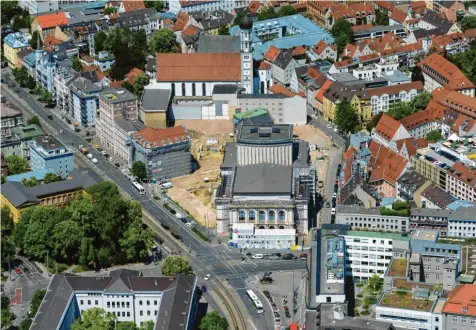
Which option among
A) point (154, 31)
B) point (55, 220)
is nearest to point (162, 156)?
point (55, 220)

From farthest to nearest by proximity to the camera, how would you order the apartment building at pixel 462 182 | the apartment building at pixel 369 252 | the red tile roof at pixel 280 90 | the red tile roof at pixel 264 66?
the red tile roof at pixel 264 66 → the red tile roof at pixel 280 90 → the apartment building at pixel 462 182 → the apartment building at pixel 369 252

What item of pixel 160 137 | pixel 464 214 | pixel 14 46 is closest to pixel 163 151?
pixel 160 137

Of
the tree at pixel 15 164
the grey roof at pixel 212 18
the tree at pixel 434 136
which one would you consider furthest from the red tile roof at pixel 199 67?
the tree at pixel 434 136

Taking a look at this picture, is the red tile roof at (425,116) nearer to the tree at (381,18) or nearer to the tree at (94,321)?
the tree at (381,18)

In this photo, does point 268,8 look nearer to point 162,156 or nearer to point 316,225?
point 162,156

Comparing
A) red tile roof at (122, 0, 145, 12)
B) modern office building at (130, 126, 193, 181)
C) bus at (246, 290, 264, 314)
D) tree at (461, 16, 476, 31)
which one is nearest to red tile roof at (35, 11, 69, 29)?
red tile roof at (122, 0, 145, 12)

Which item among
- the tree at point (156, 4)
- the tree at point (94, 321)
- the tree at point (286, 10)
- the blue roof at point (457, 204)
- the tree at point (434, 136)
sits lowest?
the tree at point (94, 321)

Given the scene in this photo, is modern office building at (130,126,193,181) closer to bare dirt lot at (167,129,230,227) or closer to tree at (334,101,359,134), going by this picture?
bare dirt lot at (167,129,230,227)
